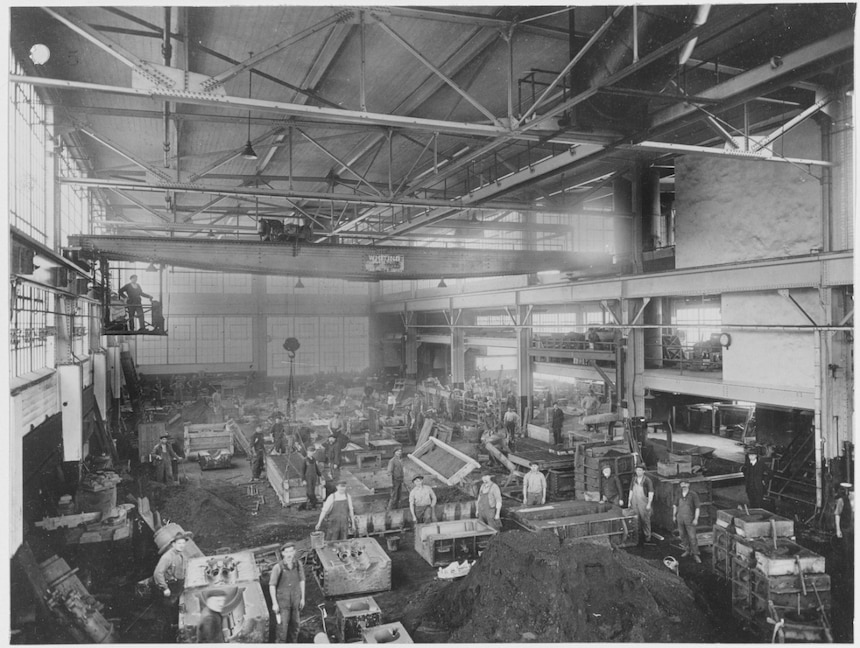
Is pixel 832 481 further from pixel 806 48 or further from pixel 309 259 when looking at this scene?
pixel 309 259

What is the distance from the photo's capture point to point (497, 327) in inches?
678

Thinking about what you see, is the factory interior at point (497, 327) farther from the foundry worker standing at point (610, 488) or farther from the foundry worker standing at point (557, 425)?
the foundry worker standing at point (557, 425)

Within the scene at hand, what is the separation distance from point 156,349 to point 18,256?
73.6 feet

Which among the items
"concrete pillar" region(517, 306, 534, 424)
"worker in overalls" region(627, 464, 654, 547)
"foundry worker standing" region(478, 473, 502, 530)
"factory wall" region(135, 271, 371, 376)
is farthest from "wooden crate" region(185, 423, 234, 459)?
"factory wall" region(135, 271, 371, 376)

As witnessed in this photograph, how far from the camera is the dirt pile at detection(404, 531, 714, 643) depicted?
5.66 m

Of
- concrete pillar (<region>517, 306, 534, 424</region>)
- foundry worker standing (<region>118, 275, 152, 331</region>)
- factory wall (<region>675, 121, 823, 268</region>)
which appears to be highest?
factory wall (<region>675, 121, 823, 268</region>)

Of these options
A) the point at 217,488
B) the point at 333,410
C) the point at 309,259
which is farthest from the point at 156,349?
the point at 309,259

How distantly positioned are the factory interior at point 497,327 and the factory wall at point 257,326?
1078cm

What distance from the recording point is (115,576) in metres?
7.13

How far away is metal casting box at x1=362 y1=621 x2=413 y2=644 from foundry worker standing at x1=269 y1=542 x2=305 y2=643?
83 cm

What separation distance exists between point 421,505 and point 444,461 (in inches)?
140

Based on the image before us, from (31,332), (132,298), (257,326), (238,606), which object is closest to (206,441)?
(132,298)

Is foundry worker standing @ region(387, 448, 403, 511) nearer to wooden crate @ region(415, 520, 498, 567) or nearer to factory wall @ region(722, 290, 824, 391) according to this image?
wooden crate @ region(415, 520, 498, 567)

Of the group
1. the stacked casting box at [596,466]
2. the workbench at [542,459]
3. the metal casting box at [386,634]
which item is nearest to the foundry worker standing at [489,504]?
the stacked casting box at [596,466]
